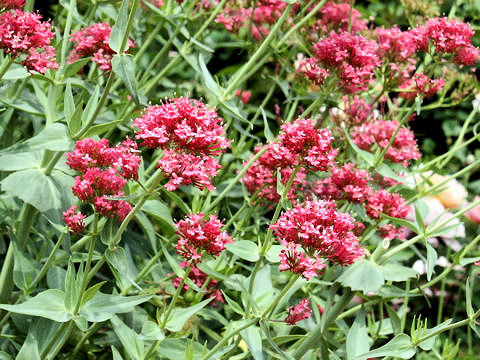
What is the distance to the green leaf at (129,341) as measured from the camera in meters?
1.94

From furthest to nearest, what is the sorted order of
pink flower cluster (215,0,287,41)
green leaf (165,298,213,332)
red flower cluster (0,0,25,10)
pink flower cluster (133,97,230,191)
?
1. pink flower cluster (215,0,287,41)
2. red flower cluster (0,0,25,10)
3. green leaf (165,298,213,332)
4. pink flower cluster (133,97,230,191)

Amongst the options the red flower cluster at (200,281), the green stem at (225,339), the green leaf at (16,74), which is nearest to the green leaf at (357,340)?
the green stem at (225,339)

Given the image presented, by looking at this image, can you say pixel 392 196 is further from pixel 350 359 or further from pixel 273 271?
pixel 350 359

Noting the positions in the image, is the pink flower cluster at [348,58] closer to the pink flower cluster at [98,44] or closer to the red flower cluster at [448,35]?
Answer: the red flower cluster at [448,35]

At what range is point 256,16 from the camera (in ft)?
10.7

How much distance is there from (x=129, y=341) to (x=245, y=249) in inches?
18.2

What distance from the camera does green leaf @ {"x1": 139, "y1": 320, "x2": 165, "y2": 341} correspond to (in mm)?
1823

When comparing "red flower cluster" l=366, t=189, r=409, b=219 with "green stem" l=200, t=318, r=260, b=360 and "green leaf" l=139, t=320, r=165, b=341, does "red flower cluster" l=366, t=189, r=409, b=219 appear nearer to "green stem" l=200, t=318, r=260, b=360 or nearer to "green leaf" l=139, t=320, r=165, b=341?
"green stem" l=200, t=318, r=260, b=360

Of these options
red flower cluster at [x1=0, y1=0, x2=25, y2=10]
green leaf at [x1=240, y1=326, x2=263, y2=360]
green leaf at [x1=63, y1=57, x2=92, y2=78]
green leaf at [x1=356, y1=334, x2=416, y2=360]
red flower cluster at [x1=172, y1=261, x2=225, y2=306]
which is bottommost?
red flower cluster at [x1=172, y1=261, x2=225, y2=306]

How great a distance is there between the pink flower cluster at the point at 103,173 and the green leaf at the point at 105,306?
0.25 m

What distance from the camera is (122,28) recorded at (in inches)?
77.7

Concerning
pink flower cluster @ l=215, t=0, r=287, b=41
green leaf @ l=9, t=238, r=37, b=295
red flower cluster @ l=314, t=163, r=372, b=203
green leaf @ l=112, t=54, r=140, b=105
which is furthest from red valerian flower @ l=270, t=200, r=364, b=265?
pink flower cluster @ l=215, t=0, r=287, b=41

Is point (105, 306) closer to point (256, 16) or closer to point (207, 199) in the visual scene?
point (207, 199)

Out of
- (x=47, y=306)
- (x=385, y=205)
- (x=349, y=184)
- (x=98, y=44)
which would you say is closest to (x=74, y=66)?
(x=98, y=44)
